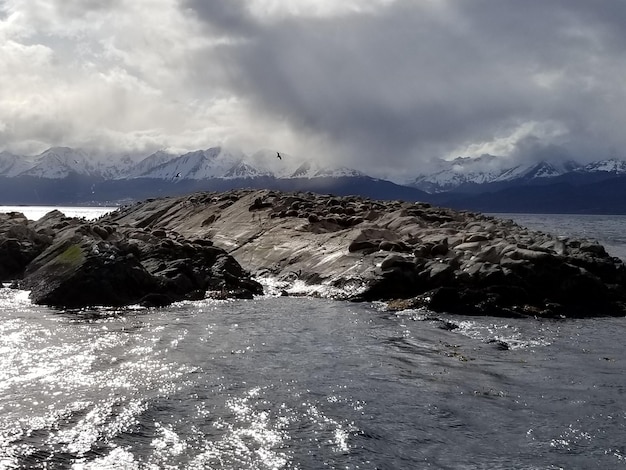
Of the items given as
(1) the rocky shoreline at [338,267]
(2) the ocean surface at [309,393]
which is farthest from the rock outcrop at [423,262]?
(2) the ocean surface at [309,393]

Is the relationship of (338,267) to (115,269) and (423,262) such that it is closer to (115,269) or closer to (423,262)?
(423,262)

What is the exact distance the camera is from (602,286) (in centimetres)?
3712

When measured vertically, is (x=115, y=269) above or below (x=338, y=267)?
below

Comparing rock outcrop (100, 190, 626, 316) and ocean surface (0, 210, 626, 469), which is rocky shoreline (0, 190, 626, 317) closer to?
rock outcrop (100, 190, 626, 316)

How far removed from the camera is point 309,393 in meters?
19.5

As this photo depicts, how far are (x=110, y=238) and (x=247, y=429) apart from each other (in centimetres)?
3327

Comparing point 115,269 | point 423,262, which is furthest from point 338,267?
point 115,269

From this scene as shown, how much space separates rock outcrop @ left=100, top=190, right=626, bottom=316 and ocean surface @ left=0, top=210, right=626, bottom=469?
3.96m

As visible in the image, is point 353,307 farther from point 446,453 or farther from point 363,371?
point 446,453

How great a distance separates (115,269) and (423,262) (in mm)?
19662

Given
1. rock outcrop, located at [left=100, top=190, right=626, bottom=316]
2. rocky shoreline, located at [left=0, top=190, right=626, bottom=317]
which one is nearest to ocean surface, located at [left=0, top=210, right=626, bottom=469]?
rock outcrop, located at [left=100, top=190, right=626, bottom=316]

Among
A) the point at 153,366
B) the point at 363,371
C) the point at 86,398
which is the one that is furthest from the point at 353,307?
the point at 86,398

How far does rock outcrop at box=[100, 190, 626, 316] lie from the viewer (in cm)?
3544

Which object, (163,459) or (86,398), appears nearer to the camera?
(163,459)
